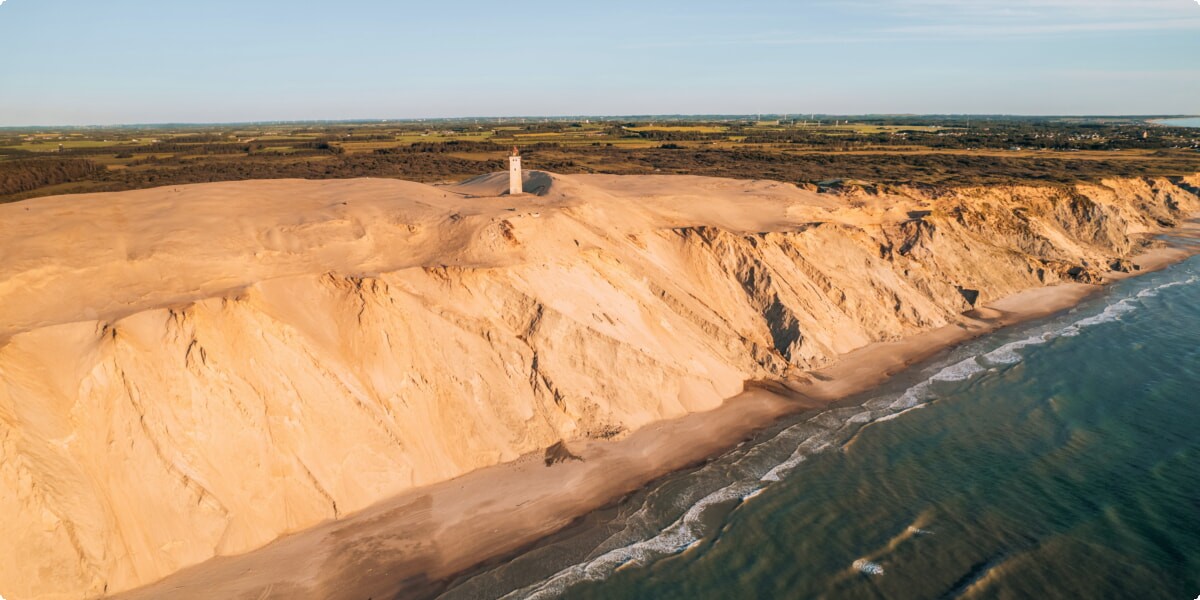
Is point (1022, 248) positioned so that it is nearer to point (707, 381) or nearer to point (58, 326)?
point (707, 381)

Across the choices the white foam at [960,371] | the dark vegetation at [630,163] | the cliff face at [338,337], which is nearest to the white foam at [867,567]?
the cliff face at [338,337]

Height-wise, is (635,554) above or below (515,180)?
below

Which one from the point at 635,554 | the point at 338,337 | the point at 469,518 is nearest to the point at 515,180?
the point at 338,337

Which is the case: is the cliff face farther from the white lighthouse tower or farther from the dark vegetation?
the dark vegetation

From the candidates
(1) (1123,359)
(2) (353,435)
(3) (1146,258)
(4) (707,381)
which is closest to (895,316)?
(1) (1123,359)

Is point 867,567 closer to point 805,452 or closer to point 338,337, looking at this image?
point 805,452
